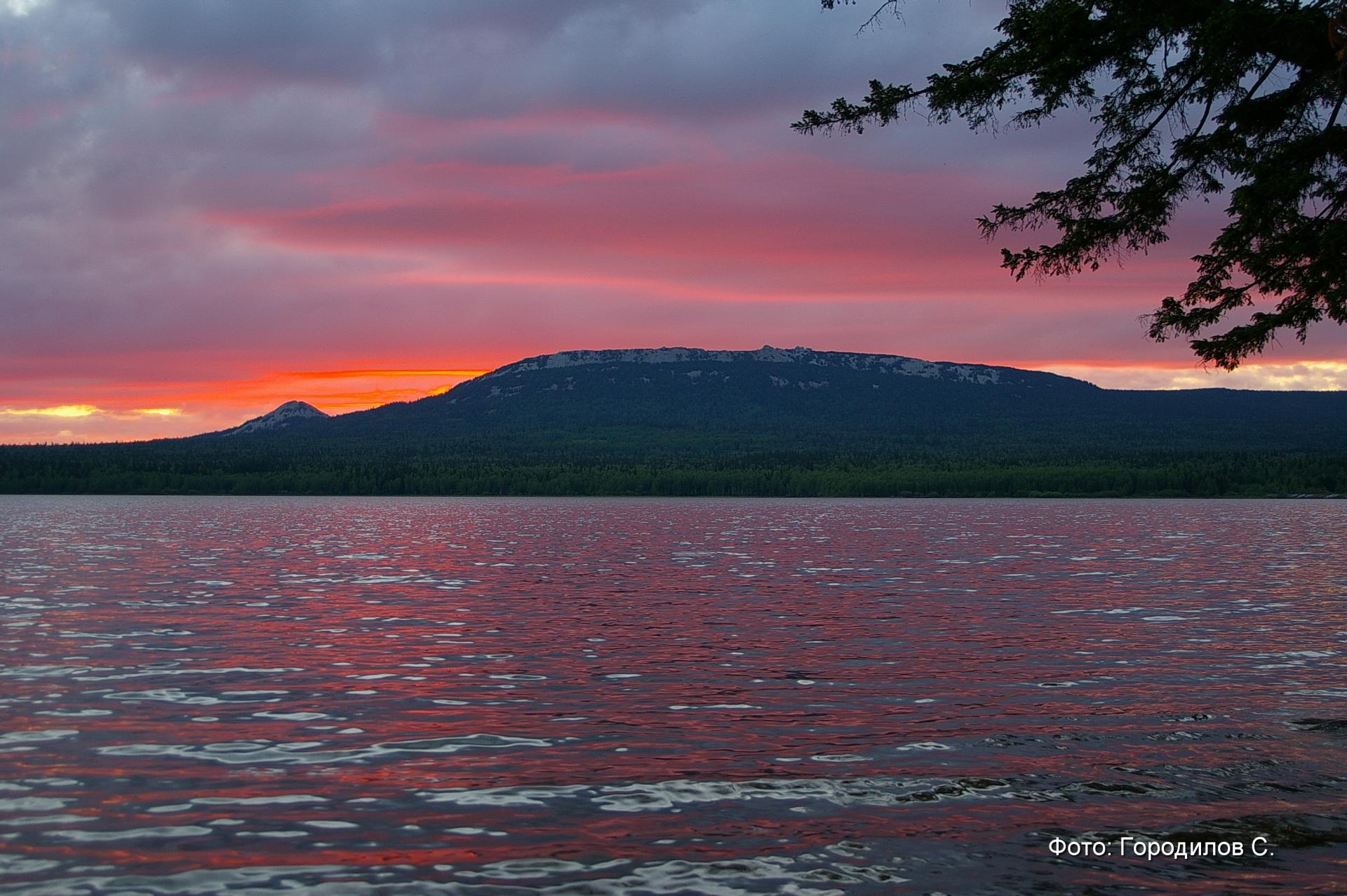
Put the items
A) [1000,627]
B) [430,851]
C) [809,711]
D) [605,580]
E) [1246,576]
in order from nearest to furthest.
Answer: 1. [430,851]
2. [809,711]
3. [1000,627]
4. [605,580]
5. [1246,576]

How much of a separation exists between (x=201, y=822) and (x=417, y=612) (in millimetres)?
23021

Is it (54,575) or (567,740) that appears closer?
(567,740)

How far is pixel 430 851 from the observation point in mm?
12828

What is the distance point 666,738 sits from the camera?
18281 millimetres

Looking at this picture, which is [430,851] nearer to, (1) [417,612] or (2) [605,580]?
(1) [417,612]

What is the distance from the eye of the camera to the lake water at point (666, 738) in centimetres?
1241

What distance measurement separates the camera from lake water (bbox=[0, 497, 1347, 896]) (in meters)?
12.4

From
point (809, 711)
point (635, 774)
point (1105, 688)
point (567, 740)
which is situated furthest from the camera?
point (1105, 688)

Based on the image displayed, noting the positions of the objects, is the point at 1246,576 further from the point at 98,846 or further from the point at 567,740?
the point at 98,846

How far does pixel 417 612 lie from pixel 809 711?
1903cm

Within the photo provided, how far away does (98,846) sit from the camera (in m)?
12.9

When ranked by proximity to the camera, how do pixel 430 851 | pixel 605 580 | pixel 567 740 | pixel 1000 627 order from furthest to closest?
pixel 605 580 < pixel 1000 627 < pixel 567 740 < pixel 430 851

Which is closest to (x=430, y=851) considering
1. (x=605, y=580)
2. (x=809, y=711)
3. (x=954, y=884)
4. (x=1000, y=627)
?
(x=954, y=884)

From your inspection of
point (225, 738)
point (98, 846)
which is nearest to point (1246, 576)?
point (225, 738)
